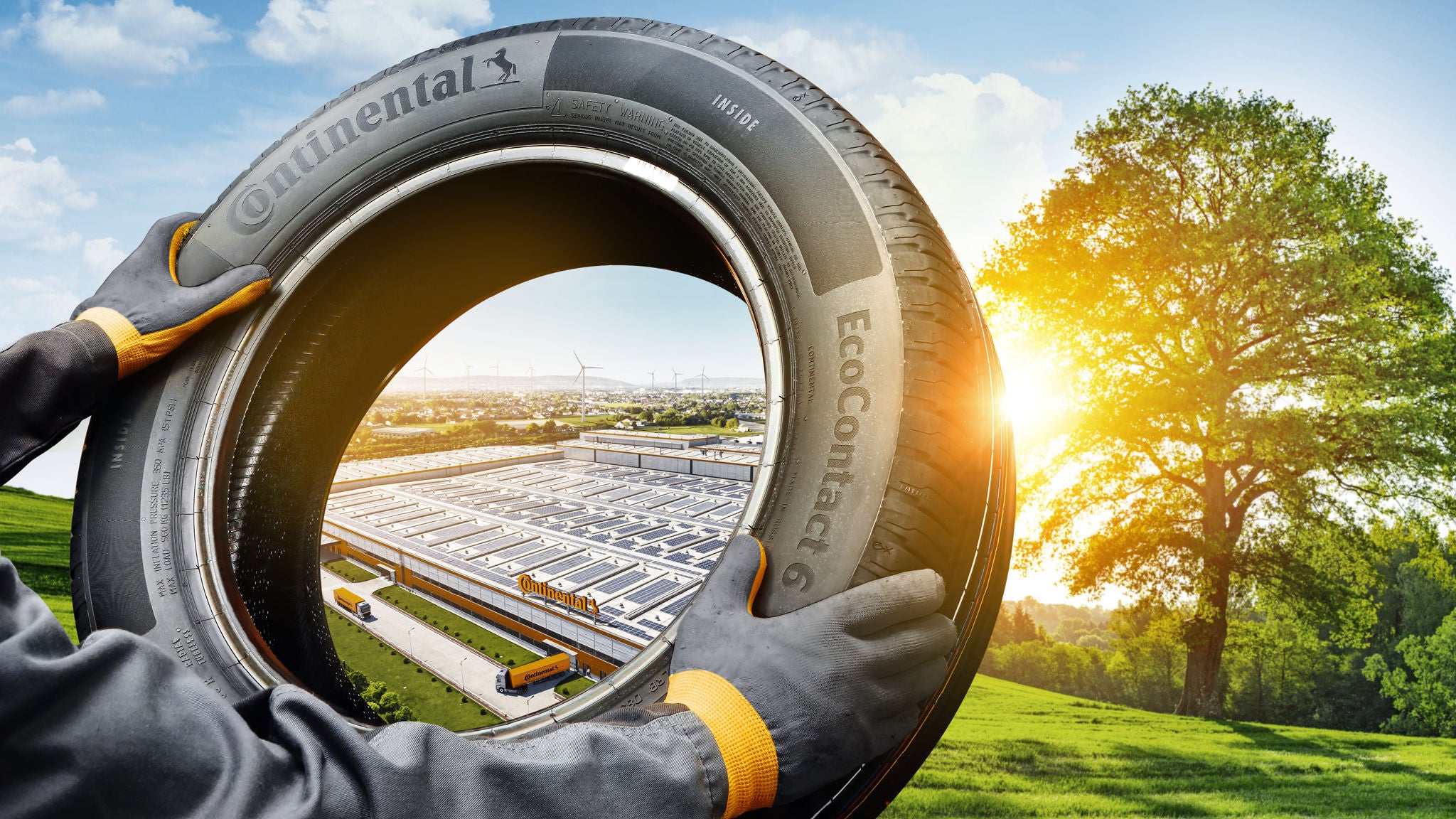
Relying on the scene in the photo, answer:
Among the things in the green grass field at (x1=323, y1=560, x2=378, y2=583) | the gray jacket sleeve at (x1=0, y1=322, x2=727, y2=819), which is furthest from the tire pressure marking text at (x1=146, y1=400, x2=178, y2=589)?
the green grass field at (x1=323, y1=560, x2=378, y2=583)

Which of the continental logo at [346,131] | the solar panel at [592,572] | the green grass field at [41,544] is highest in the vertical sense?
the continental logo at [346,131]

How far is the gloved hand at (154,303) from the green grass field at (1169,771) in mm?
4831

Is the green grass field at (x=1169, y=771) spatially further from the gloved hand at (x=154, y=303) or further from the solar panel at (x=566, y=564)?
the solar panel at (x=566, y=564)

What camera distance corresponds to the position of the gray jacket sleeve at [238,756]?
2.22 feet

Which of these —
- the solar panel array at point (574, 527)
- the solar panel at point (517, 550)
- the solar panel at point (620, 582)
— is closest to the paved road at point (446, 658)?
the solar panel array at point (574, 527)

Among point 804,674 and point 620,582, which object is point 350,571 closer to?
point 620,582

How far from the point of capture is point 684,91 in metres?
1.52

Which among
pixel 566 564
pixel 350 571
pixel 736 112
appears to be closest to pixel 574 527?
pixel 566 564

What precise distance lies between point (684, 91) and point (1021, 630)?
76.3 feet

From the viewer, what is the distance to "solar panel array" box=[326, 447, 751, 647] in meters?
12.7

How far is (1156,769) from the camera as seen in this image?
652cm

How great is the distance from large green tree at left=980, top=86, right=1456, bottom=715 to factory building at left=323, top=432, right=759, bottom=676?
7.69 metres

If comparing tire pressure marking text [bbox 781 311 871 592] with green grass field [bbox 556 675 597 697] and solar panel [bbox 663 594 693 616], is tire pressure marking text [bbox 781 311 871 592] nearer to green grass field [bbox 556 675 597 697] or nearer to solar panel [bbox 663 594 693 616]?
green grass field [bbox 556 675 597 697]

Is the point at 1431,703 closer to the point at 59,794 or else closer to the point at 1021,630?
the point at 1021,630
